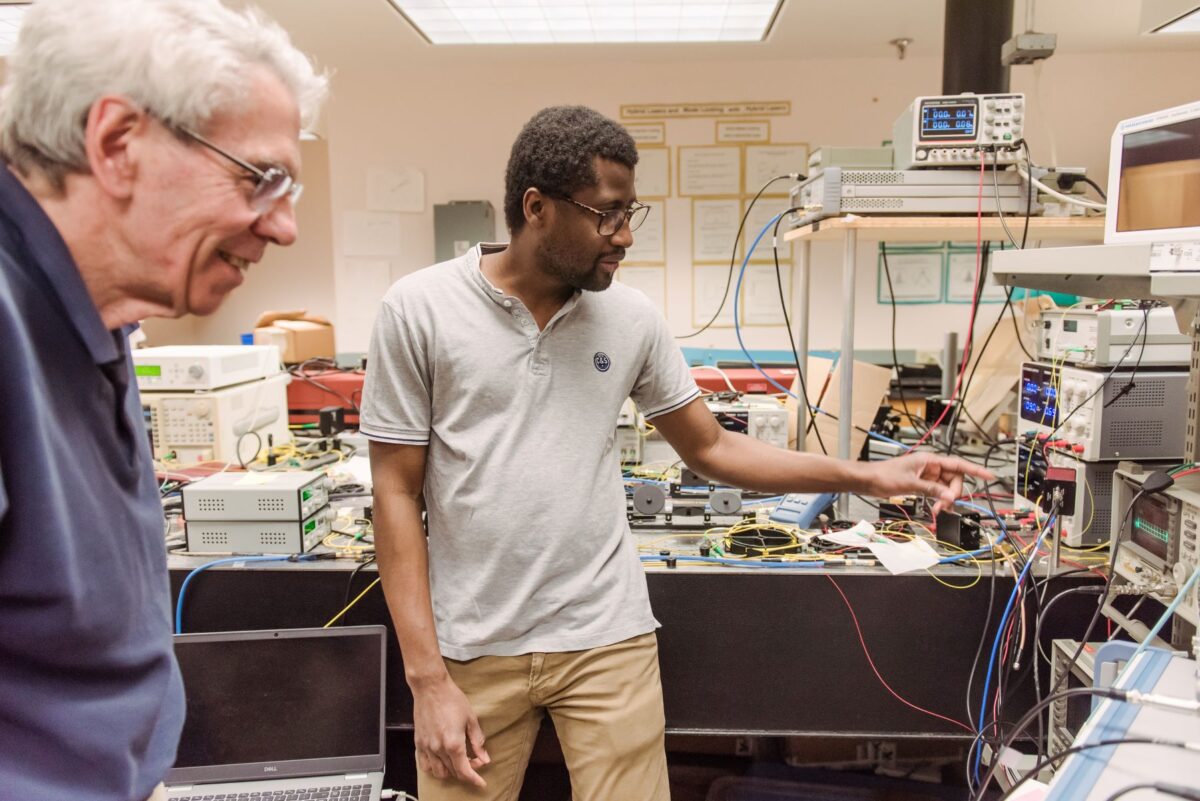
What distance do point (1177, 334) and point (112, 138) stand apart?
6.19 ft

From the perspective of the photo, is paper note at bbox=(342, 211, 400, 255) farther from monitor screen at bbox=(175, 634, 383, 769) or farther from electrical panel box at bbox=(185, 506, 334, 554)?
monitor screen at bbox=(175, 634, 383, 769)

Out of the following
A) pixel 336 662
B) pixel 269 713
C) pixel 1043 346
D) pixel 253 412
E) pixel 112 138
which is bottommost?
pixel 269 713

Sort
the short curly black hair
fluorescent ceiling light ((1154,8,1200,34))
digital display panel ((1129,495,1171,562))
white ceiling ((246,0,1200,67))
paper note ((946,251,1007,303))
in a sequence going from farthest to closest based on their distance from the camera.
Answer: paper note ((946,251,1007,303)), white ceiling ((246,0,1200,67)), fluorescent ceiling light ((1154,8,1200,34)), digital display panel ((1129,495,1171,562)), the short curly black hair

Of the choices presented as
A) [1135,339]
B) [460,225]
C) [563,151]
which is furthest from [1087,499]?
[460,225]

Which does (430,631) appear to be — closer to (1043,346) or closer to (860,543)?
(860,543)

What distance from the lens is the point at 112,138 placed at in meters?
0.58

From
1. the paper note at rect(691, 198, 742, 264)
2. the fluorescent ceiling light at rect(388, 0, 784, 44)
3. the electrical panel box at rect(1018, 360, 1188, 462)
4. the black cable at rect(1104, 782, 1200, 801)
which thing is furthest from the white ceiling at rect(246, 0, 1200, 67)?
the black cable at rect(1104, 782, 1200, 801)

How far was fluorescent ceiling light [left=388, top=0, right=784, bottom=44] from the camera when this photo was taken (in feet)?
10.4

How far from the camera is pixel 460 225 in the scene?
4207mm

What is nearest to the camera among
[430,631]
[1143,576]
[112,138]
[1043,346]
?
[112,138]

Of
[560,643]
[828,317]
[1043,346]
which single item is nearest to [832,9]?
[828,317]

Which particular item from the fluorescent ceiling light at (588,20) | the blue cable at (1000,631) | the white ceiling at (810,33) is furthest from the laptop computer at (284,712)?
the white ceiling at (810,33)

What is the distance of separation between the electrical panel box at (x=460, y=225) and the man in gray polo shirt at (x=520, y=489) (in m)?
3.06

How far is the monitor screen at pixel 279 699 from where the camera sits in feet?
5.08
